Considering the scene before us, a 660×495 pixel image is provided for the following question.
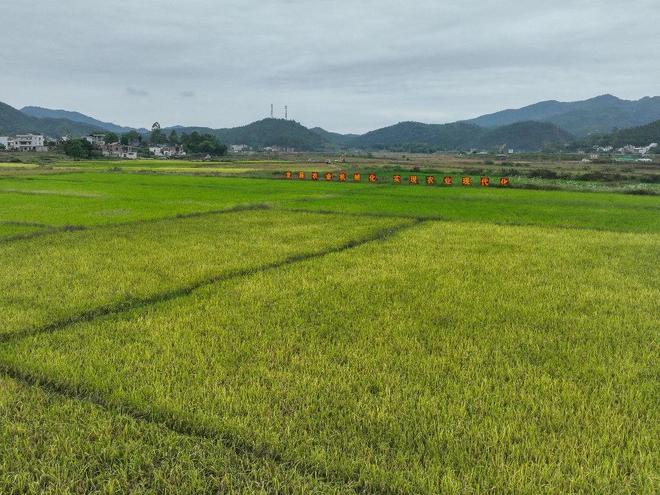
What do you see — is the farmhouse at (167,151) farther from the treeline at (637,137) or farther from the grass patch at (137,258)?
the treeline at (637,137)

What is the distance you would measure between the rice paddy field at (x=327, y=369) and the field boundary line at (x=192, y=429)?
0.02 metres

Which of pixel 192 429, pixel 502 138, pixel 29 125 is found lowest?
pixel 192 429

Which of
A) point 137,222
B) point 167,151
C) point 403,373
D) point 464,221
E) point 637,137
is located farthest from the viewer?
point 637,137

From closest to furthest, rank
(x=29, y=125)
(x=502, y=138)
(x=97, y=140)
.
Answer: (x=97, y=140)
(x=29, y=125)
(x=502, y=138)

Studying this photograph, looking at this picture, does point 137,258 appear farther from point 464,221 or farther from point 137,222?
point 464,221

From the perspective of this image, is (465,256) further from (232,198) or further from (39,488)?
(232,198)

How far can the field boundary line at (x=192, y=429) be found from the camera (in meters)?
3.00

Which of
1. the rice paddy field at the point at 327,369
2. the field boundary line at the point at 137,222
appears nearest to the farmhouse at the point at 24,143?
the field boundary line at the point at 137,222

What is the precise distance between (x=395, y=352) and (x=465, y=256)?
5736 mm

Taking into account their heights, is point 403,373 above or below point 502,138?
below

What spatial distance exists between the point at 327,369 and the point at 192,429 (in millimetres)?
1408

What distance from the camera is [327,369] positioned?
4512 mm

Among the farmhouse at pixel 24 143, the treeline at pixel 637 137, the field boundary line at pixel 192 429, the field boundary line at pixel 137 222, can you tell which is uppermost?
the treeline at pixel 637 137

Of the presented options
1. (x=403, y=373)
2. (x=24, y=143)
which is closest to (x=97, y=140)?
(x=24, y=143)
